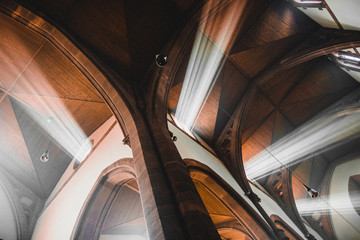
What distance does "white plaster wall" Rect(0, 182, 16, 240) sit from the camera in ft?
23.8

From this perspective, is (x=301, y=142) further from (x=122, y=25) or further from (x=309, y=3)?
(x=122, y=25)

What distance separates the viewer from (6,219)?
760cm

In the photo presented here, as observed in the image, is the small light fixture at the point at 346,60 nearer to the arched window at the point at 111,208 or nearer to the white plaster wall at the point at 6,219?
the arched window at the point at 111,208

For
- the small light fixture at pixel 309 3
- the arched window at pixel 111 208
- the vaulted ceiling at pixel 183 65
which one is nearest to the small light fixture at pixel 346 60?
the vaulted ceiling at pixel 183 65

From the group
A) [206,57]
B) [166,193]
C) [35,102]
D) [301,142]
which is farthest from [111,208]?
[301,142]

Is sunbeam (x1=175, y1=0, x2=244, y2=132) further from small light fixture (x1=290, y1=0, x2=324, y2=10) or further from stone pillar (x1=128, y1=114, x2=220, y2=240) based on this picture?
stone pillar (x1=128, y1=114, x2=220, y2=240)

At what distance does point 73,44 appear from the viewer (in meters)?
6.12

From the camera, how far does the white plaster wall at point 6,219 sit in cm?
726

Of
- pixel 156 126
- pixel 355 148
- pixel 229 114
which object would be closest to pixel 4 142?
pixel 156 126

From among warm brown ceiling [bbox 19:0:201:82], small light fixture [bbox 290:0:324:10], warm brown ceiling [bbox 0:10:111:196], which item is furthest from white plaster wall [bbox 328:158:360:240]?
warm brown ceiling [bbox 0:10:111:196]

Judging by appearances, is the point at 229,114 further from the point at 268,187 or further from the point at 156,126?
the point at 156,126

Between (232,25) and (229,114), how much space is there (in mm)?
3834

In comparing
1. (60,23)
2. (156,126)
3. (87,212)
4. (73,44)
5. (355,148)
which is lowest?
(87,212)

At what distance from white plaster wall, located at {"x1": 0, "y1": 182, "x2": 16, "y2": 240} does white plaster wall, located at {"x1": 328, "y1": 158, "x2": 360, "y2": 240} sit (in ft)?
47.9
